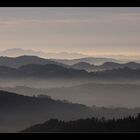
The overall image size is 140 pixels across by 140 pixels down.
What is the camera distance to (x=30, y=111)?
8.30 ft

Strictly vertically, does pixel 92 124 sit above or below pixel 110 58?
below

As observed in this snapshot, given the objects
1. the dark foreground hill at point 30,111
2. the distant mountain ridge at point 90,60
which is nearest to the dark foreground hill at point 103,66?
the distant mountain ridge at point 90,60

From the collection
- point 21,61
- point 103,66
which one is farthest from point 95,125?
point 21,61

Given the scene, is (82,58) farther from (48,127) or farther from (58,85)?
(48,127)

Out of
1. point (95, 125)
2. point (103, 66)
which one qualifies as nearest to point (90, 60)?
point (103, 66)

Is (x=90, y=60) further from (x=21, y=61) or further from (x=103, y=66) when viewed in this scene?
(x=21, y=61)

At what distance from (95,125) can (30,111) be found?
14.0 inches

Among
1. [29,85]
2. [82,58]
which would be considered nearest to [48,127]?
[29,85]

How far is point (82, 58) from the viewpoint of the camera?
2.58 meters

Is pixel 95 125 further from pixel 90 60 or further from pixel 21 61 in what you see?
pixel 21 61

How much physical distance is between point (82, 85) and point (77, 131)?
9.7 inches

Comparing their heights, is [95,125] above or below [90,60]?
below

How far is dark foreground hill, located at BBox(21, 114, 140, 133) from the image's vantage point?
251cm

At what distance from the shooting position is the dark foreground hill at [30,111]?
251 cm
